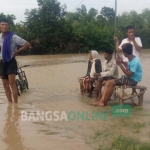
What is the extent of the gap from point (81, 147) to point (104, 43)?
39.1 metres

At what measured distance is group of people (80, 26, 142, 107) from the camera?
645cm

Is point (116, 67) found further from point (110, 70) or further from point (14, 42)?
point (14, 42)

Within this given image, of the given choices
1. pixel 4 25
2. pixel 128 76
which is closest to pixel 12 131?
pixel 4 25

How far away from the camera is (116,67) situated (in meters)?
7.11

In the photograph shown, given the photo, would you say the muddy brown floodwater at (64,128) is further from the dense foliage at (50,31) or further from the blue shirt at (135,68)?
the dense foliage at (50,31)

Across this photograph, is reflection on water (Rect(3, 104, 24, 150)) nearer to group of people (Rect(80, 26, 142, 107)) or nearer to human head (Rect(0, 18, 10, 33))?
human head (Rect(0, 18, 10, 33))

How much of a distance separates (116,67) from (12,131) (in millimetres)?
3173

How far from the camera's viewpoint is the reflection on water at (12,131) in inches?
161

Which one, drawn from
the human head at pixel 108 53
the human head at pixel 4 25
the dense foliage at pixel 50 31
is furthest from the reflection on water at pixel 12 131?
the dense foliage at pixel 50 31

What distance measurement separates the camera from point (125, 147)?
3941 millimetres

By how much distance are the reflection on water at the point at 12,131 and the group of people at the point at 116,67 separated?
5.67ft

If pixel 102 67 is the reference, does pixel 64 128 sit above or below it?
below

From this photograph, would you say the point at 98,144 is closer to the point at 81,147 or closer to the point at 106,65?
the point at 81,147

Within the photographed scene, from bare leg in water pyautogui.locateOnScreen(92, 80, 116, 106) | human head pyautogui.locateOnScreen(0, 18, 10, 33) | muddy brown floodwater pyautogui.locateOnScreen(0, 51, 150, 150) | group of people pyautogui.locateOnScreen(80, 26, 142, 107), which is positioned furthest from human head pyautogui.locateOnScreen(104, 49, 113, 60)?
human head pyautogui.locateOnScreen(0, 18, 10, 33)
